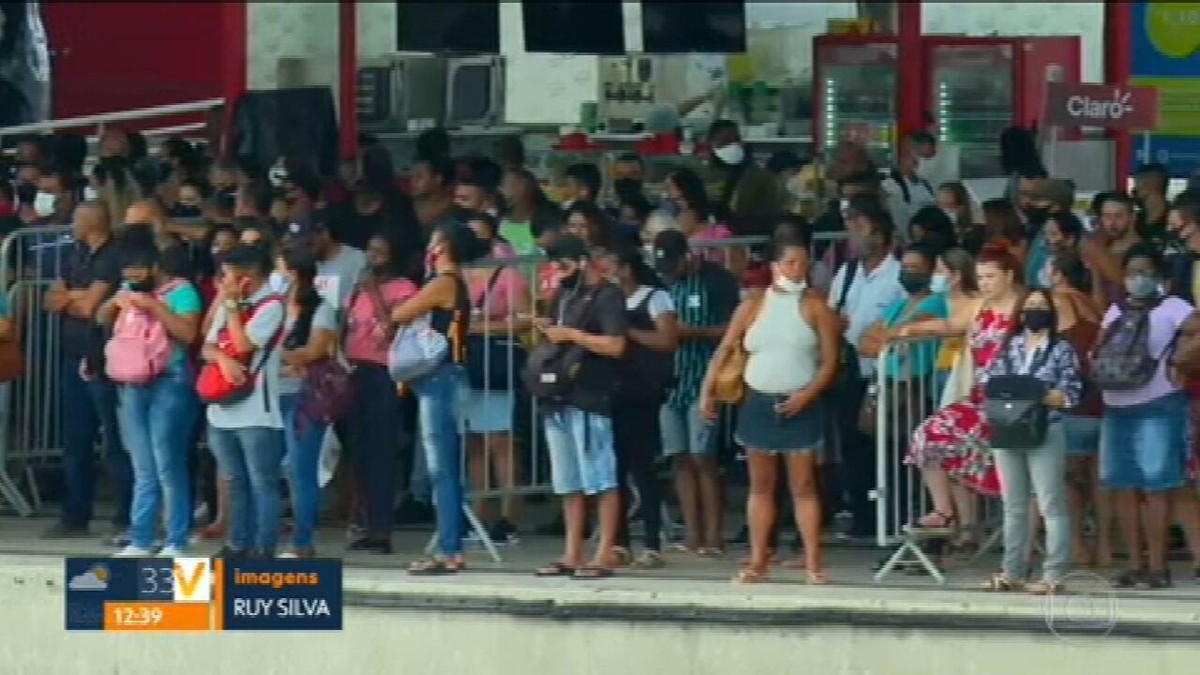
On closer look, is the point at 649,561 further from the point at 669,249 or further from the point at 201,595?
the point at 201,595

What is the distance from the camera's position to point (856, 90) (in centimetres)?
2459

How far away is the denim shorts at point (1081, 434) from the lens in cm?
1689

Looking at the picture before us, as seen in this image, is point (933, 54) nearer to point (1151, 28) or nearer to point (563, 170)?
point (1151, 28)

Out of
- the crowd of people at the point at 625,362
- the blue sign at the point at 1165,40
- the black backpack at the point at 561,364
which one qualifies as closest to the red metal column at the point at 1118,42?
the blue sign at the point at 1165,40

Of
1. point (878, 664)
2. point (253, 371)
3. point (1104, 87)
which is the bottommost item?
point (878, 664)

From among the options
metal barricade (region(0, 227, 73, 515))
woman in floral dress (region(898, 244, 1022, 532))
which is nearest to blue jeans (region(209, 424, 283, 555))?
metal barricade (region(0, 227, 73, 515))

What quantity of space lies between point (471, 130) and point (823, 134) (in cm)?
280

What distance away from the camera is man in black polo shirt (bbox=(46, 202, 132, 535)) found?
18609 mm

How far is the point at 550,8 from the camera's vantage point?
2569 cm

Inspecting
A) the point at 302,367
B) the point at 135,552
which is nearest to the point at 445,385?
the point at 302,367

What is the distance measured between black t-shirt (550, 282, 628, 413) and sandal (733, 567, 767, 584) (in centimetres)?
106

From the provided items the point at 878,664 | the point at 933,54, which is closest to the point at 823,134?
the point at 933,54

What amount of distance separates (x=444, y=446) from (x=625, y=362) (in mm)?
1017

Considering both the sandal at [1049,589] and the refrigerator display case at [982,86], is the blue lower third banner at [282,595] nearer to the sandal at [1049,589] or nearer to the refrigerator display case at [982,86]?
the sandal at [1049,589]
